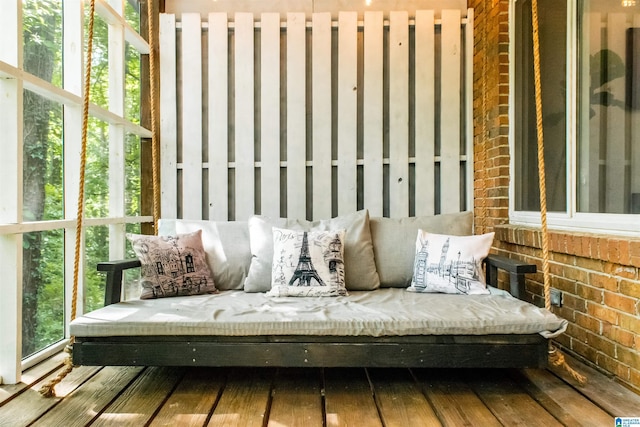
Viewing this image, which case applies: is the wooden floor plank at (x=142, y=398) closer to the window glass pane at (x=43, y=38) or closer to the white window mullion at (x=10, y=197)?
the white window mullion at (x=10, y=197)

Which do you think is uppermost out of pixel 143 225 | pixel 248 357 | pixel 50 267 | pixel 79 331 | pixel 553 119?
pixel 553 119

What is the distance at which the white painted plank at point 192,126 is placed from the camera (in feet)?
10.9

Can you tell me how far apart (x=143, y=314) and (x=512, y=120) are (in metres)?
2.61

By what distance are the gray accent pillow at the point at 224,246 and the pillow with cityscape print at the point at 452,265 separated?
3.41ft

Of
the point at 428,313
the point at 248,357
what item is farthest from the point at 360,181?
the point at 248,357

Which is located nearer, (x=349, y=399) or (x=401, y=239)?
(x=349, y=399)

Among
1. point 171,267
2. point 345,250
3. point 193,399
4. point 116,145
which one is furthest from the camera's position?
point 116,145

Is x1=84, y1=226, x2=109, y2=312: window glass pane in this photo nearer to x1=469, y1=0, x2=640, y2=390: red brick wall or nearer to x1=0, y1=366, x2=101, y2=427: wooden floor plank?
x1=0, y1=366, x2=101, y2=427: wooden floor plank

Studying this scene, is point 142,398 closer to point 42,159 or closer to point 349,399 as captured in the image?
point 349,399

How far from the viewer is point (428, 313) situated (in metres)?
1.97

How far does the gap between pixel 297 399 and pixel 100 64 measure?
7.99ft

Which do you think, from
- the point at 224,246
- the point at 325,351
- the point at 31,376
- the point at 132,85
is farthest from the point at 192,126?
the point at 325,351

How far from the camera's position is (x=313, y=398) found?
6.26ft

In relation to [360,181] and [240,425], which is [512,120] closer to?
[360,181]
